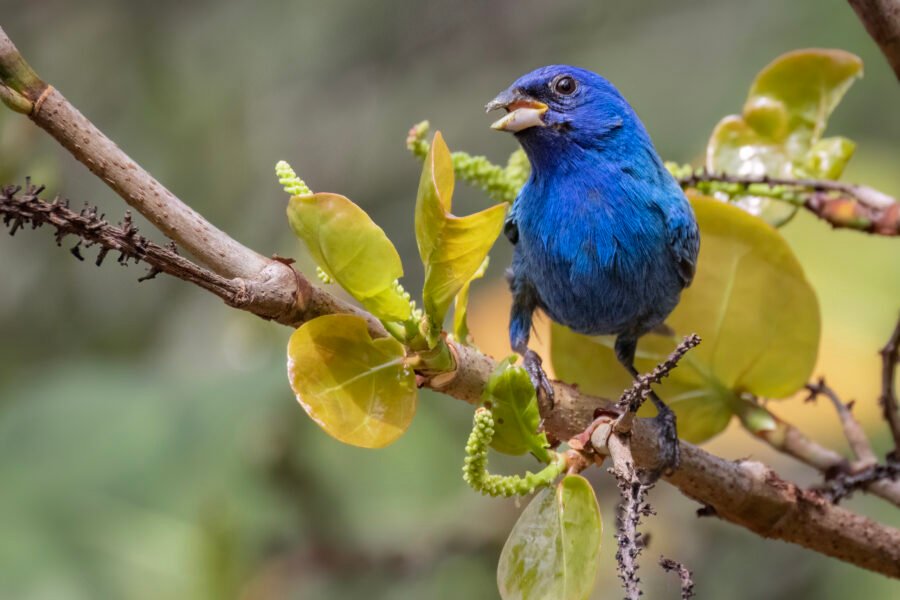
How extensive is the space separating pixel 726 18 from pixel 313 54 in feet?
6.53

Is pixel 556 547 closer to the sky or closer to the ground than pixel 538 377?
closer to the ground

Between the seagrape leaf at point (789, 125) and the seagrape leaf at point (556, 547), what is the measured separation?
0.88 m

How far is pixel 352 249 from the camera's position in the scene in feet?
3.75

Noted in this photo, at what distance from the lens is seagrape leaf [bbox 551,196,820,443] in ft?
5.58

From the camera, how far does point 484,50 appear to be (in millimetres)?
5074

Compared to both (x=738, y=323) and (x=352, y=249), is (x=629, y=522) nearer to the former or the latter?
(x=352, y=249)

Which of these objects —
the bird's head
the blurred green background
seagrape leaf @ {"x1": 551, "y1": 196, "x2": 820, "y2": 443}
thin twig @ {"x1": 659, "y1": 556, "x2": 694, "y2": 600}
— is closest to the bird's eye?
the bird's head

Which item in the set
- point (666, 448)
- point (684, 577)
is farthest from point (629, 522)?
point (666, 448)

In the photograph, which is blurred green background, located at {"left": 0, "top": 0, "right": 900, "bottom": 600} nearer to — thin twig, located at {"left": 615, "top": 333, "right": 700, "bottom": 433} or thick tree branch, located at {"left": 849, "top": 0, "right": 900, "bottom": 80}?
thin twig, located at {"left": 615, "top": 333, "right": 700, "bottom": 433}

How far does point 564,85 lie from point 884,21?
0.60 m

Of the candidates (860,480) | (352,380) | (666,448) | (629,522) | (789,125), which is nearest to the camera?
(629,522)

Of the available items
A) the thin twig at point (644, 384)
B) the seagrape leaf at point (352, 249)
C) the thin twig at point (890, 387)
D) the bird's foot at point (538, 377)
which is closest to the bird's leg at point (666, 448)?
the bird's foot at point (538, 377)

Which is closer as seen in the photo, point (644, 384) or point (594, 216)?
point (644, 384)

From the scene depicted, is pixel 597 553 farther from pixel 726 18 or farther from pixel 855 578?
pixel 726 18
